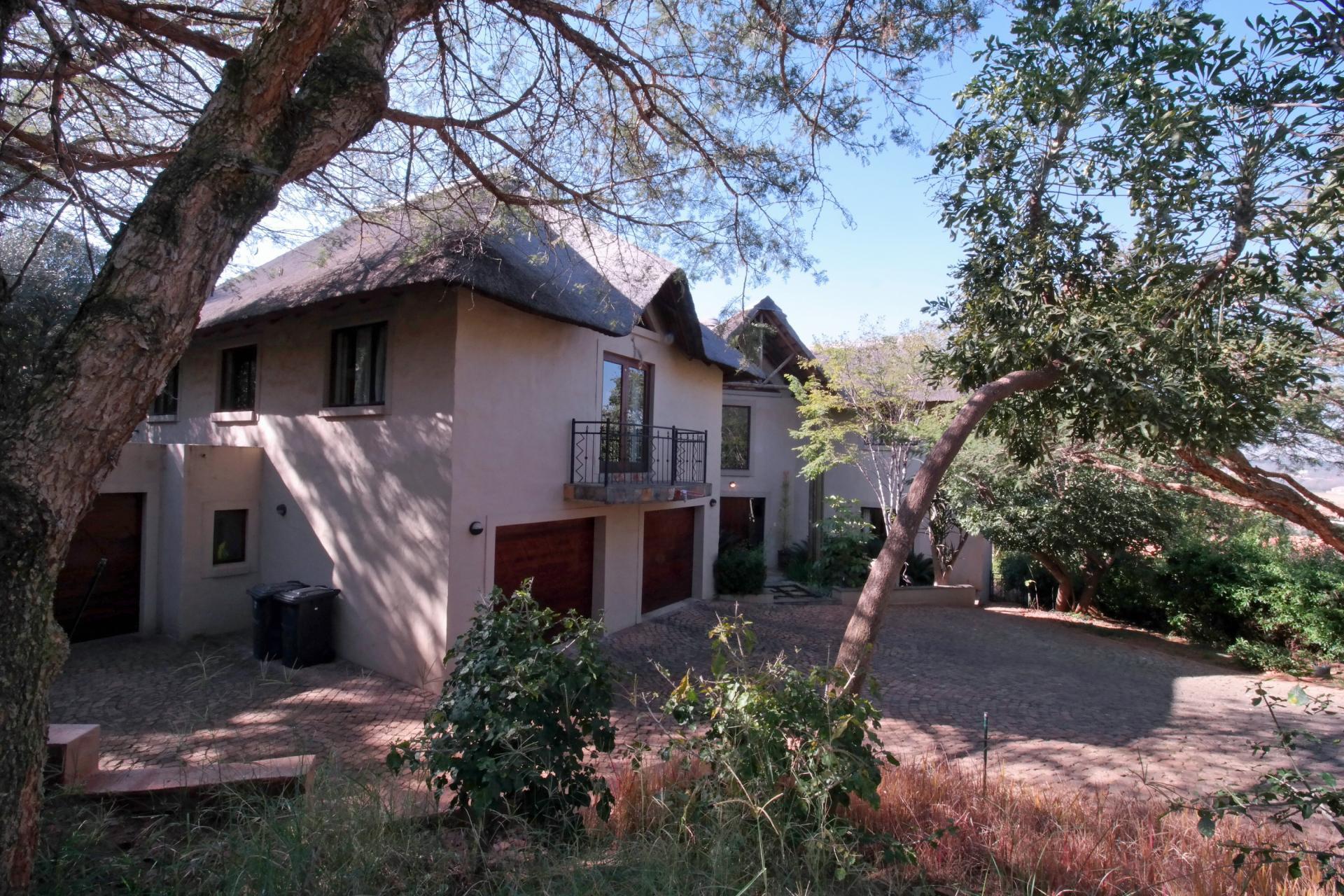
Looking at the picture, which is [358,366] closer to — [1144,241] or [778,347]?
[1144,241]

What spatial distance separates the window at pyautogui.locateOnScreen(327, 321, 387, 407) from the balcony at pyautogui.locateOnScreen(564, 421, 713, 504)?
111 inches

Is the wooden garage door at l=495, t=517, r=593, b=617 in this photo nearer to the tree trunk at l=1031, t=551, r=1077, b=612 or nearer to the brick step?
the brick step

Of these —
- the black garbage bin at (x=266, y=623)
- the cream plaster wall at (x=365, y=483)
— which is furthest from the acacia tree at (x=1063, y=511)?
the black garbage bin at (x=266, y=623)

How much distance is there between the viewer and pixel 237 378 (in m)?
11.7

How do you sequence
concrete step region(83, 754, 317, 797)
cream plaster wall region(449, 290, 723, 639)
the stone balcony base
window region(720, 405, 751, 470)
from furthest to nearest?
window region(720, 405, 751, 470)
the stone balcony base
cream plaster wall region(449, 290, 723, 639)
concrete step region(83, 754, 317, 797)

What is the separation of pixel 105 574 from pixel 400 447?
4938 mm

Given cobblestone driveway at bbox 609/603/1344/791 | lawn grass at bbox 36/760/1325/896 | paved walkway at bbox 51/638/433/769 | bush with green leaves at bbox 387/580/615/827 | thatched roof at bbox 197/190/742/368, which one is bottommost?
cobblestone driveway at bbox 609/603/1344/791

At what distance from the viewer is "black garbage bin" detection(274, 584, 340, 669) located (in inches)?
358

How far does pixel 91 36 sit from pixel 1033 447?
9544 millimetres

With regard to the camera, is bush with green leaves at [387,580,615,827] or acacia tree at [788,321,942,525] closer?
bush with green leaves at [387,580,615,827]

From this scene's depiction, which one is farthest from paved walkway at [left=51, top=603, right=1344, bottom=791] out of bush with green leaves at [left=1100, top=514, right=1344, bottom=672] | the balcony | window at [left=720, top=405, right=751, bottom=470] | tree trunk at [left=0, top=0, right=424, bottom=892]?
window at [left=720, top=405, right=751, bottom=470]

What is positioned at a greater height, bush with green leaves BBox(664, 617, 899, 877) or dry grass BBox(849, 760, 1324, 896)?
bush with green leaves BBox(664, 617, 899, 877)

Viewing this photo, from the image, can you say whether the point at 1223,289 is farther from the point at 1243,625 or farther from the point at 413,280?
the point at 1243,625

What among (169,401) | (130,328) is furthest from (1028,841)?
(169,401)
